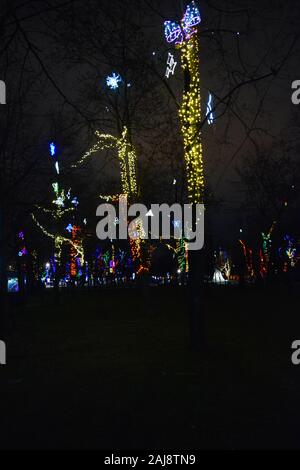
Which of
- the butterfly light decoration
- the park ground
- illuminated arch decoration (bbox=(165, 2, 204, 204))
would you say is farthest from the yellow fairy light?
the park ground

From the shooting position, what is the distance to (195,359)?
12148 mm

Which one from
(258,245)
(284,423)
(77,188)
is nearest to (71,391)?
(284,423)

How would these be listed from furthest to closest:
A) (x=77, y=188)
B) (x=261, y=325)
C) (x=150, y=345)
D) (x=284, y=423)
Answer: (x=77, y=188)
(x=261, y=325)
(x=150, y=345)
(x=284, y=423)

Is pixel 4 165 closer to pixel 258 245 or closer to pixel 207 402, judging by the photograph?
pixel 207 402

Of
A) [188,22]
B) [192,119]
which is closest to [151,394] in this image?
[192,119]

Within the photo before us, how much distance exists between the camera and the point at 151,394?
8914 millimetres

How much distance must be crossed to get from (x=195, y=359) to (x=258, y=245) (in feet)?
224

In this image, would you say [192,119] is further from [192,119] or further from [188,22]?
[188,22]

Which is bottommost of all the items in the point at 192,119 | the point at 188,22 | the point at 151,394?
the point at 151,394

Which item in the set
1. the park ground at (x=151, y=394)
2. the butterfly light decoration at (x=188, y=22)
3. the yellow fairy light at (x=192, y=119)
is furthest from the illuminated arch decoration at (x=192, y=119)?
the park ground at (x=151, y=394)

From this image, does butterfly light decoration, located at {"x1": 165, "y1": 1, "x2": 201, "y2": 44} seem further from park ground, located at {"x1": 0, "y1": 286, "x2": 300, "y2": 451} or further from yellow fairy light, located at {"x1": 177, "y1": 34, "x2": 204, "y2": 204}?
park ground, located at {"x1": 0, "y1": 286, "x2": 300, "y2": 451}

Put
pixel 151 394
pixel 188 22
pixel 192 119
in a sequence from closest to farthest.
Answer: pixel 151 394
pixel 188 22
pixel 192 119

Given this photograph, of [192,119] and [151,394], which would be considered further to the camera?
[192,119]
